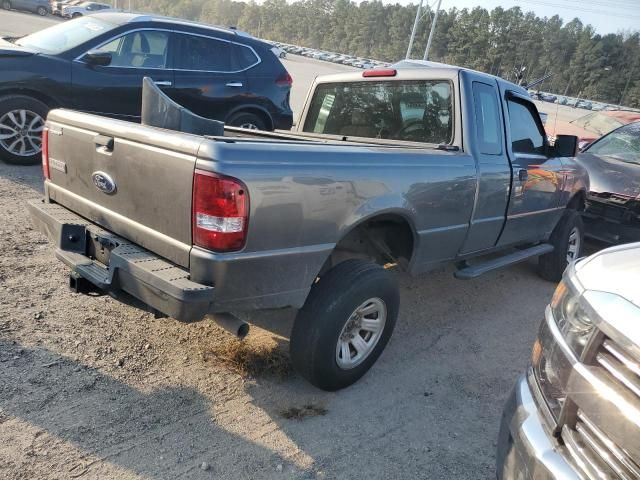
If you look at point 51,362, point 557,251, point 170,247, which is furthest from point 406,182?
point 557,251

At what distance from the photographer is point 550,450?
1841mm

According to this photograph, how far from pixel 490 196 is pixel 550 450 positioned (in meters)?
2.49

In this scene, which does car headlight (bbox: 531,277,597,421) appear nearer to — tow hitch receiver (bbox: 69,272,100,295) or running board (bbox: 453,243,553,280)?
running board (bbox: 453,243,553,280)

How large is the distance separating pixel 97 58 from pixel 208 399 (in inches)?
201

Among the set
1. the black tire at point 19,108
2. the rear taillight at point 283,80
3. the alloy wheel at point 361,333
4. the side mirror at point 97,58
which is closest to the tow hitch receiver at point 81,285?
the alloy wheel at point 361,333

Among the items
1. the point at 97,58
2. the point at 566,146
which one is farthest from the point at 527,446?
the point at 97,58

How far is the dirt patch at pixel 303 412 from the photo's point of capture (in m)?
2.96

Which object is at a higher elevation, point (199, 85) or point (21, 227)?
point (199, 85)

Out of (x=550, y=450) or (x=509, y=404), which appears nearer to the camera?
(x=550, y=450)

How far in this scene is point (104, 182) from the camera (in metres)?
2.98

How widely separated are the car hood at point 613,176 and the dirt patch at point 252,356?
494 centimetres

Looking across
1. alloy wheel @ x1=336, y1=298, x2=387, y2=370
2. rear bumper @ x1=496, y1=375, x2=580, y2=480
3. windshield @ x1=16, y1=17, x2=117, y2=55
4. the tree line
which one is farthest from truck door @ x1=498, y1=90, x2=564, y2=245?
the tree line

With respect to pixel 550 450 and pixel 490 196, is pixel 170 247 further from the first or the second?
pixel 490 196

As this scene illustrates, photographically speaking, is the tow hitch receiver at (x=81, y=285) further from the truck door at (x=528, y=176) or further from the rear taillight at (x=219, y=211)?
the truck door at (x=528, y=176)
